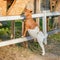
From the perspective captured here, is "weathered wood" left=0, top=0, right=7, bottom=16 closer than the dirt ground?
No

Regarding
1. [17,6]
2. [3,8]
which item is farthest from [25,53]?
[3,8]

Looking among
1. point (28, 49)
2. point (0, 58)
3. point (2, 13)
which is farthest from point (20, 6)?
point (0, 58)

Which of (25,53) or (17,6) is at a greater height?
(17,6)

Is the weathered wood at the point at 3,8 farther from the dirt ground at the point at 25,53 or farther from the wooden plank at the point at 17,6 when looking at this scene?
the dirt ground at the point at 25,53

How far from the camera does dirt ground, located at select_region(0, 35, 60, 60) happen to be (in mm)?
6520

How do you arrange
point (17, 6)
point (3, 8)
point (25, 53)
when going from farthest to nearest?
point (3, 8)
point (17, 6)
point (25, 53)

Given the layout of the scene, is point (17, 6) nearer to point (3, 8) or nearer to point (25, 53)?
point (3, 8)

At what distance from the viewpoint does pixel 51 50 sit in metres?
7.43

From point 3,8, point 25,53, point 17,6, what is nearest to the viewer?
point 25,53

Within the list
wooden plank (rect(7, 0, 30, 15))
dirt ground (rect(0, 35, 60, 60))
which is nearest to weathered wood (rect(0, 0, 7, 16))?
wooden plank (rect(7, 0, 30, 15))

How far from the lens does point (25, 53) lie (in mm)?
6914

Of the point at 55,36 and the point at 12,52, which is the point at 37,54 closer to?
the point at 12,52

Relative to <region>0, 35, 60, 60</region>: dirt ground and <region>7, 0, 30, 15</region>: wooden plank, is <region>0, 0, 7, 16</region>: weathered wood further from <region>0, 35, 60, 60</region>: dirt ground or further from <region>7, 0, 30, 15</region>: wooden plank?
<region>0, 35, 60, 60</region>: dirt ground

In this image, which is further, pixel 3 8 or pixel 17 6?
pixel 3 8
